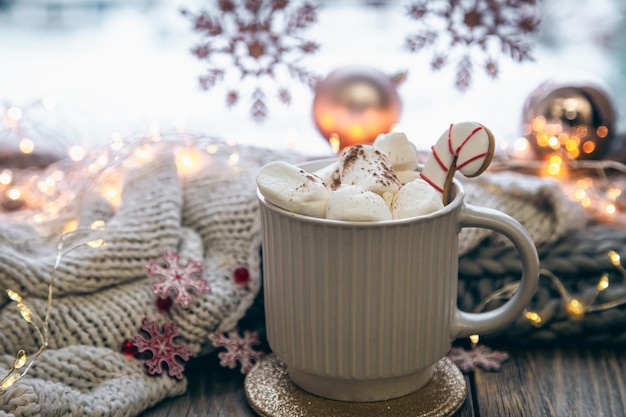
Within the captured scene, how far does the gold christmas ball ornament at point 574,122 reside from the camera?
39.4 inches

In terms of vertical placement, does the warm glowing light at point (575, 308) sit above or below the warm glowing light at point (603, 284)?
below

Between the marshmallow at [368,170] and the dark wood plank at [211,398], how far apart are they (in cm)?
20

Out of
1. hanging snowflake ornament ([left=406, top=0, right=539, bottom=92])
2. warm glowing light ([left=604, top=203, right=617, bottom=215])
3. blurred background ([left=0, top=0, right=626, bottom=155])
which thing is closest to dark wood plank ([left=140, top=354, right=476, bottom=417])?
warm glowing light ([left=604, top=203, right=617, bottom=215])

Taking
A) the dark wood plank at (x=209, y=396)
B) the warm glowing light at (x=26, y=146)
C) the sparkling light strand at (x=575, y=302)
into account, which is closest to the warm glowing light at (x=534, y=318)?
the sparkling light strand at (x=575, y=302)

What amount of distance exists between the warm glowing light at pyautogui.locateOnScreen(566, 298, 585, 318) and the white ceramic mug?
12cm

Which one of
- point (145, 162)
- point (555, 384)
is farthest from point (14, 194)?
point (555, 384)

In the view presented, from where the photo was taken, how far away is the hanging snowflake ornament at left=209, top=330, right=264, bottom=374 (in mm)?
705

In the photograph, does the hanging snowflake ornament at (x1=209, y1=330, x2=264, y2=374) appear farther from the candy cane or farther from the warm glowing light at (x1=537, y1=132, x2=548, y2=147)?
the warm glowing light at (x1=537, y1=132, x2=548, y2=147)

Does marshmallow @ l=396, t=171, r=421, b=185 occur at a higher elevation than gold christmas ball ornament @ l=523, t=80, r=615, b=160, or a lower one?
higher

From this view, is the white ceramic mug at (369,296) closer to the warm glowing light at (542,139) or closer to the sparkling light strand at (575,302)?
the sparkling light strand at (575,302)

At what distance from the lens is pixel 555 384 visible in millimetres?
689

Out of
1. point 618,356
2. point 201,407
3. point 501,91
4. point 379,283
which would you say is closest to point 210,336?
point 201,407

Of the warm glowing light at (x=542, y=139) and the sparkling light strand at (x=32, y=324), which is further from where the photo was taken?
the warm glowing light at (x=542, y=139)

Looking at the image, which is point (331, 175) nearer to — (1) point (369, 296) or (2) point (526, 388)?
(1) point (369, 296)
